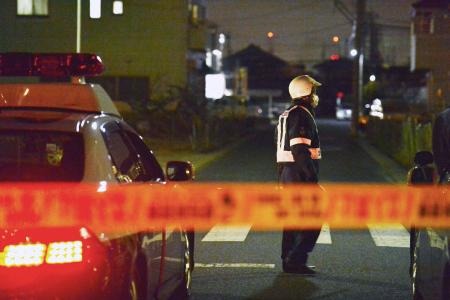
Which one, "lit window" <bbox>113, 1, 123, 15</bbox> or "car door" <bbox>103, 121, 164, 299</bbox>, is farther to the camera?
"lit window" <bbox>113, 1, 123, 15</bbox>

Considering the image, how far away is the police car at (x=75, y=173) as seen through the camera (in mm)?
4512

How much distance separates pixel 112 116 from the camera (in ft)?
19.6

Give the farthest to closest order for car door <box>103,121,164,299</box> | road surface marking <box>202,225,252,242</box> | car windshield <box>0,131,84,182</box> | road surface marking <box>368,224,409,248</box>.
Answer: road surface marking <box>202,225,252,242</box>
road surface marking <box>368,224,409,248</box>
car windshield <box>0,131,84,182</box>
car door <box>103,121,164,299</box>

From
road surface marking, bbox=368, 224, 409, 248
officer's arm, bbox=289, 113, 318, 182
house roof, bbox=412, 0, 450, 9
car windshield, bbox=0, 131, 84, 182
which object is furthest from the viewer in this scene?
house roof, bbox=412, 0, 450, 9

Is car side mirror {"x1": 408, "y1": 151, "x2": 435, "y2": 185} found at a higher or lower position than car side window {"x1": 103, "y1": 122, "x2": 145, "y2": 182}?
lower

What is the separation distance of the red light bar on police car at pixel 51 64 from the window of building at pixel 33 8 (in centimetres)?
3783

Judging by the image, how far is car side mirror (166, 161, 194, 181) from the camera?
663 centimetres

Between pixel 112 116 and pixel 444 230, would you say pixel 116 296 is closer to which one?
pixel 112 116

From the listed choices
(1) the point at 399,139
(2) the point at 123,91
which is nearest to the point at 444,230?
(1) the point at 399,139

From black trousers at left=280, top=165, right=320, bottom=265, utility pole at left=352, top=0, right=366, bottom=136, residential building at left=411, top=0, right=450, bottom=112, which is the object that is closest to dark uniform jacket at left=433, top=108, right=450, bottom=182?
black trousers at left=280, top=165, right=320, bottom=265

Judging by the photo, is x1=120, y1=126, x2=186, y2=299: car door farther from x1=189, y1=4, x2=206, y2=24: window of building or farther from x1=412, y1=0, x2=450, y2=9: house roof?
x1=412, y1=0, x2=450, y2=9: house roof

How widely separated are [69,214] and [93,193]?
18 cm

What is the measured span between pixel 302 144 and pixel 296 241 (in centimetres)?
102

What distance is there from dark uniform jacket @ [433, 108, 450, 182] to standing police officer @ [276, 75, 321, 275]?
1.64m
